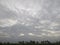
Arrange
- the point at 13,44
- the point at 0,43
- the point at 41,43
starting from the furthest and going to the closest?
the point at 41,43, the point at 13,44, the point at 0,43

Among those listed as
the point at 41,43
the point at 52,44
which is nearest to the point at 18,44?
the point at 41,43

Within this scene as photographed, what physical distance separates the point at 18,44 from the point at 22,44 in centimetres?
184

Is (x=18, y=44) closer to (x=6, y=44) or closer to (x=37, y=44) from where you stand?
(x=6, y=44)

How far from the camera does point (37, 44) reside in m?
69.4

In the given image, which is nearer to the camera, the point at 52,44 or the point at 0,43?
the point at 0,43

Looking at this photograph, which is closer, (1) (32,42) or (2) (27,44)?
(2) (27,44)

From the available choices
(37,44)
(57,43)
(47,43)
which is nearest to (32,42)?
(37,44)

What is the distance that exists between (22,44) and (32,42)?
32.4ft

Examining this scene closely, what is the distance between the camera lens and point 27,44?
6544 centimetres

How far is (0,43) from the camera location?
2458 inches

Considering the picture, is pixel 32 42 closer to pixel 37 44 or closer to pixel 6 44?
pixel 37 44

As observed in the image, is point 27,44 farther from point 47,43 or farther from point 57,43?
point 57,43

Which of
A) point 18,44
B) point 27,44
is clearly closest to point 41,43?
point 27,44

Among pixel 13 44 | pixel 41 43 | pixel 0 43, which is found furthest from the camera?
pixel 41 43
